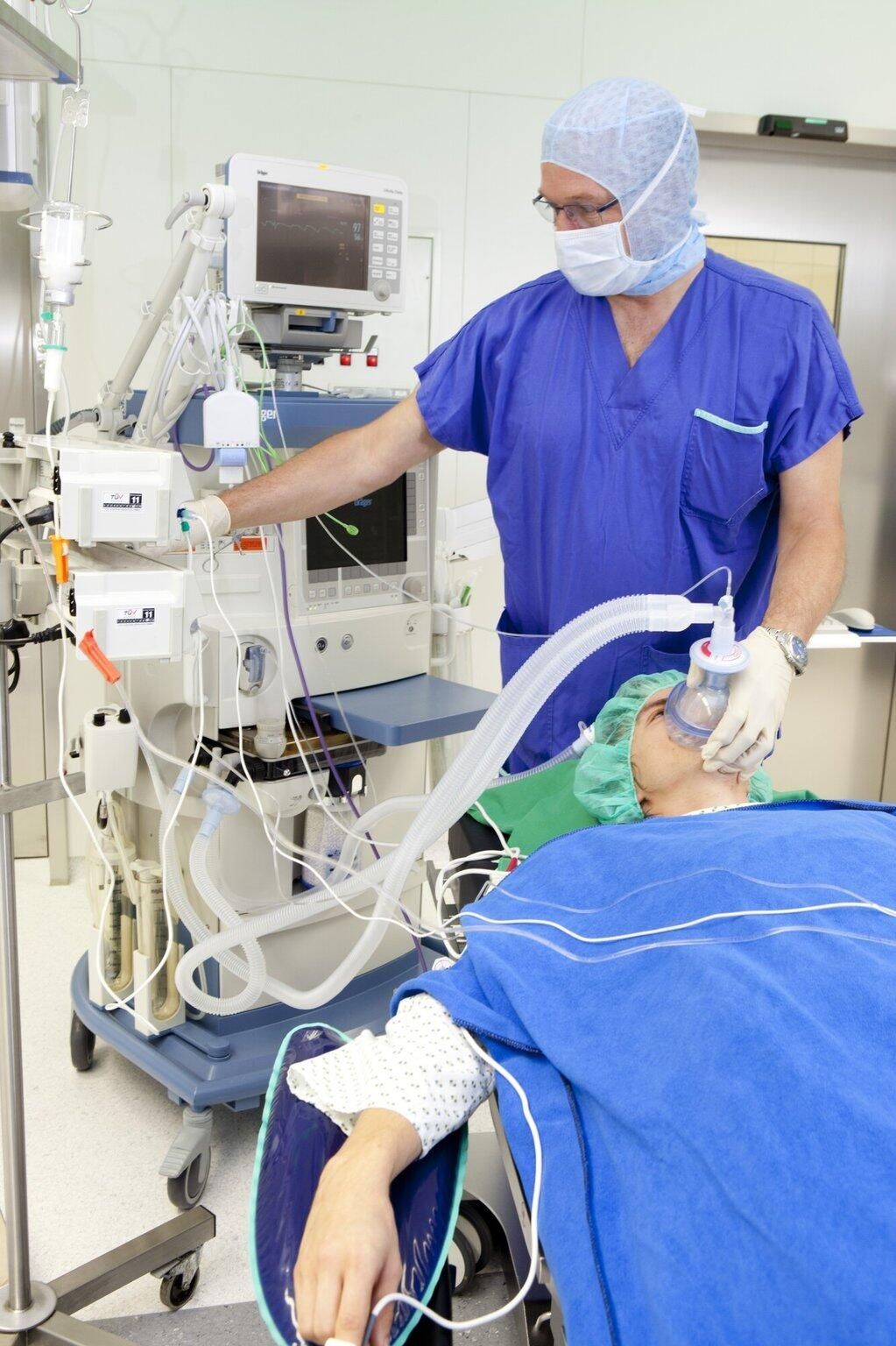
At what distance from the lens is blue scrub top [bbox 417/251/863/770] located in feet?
5.63

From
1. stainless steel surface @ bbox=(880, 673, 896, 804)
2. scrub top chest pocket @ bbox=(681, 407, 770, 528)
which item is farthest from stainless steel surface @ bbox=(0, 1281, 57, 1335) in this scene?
stainless steel surface @ bbox=(880, 673, 896, 804)

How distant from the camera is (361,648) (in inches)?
82.7

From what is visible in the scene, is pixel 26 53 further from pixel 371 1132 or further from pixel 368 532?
pixel 371 1132

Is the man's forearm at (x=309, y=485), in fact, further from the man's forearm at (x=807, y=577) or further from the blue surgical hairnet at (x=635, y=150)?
the man's forearm at (x=807, y=577)

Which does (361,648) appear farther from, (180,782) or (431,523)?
(180,782)

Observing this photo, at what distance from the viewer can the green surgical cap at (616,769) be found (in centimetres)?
149

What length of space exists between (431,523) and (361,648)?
29 cm

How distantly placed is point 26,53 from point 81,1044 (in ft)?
5.78

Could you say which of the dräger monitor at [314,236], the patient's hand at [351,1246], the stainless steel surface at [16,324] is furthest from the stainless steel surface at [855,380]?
the patient's hand at [351,1246]

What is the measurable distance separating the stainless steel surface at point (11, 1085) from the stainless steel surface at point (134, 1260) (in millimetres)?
77

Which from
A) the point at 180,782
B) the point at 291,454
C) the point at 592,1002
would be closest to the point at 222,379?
the point at 291,454

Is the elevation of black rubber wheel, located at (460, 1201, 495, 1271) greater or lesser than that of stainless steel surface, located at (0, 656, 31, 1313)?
lesser

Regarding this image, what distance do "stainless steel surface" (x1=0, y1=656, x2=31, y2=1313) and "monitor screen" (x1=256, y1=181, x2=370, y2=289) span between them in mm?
819

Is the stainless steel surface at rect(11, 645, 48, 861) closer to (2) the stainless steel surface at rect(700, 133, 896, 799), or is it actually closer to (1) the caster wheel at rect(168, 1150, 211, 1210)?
(1) the caster wheel at rect(168, 1150, 211, 1210)
